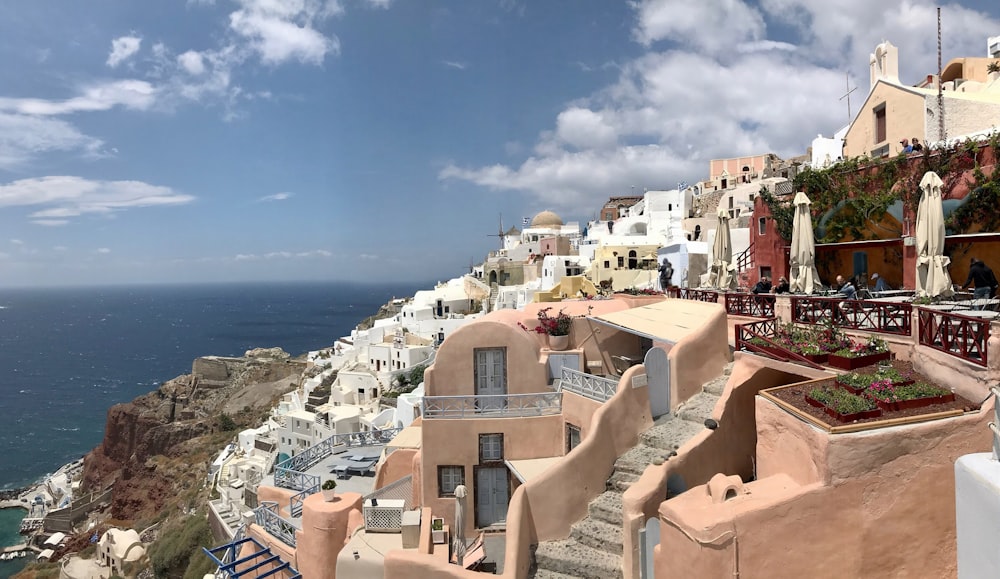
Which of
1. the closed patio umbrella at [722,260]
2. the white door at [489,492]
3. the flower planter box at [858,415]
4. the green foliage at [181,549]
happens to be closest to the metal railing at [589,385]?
the white door at [489,492]

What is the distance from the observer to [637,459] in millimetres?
11383

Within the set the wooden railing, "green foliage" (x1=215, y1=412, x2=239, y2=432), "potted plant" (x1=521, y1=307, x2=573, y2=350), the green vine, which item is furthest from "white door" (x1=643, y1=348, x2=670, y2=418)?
"green foliage" (x1=215, y1=412, x2=239, y2=432)

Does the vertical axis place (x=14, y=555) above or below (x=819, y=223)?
below

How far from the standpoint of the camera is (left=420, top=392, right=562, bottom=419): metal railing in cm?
1416

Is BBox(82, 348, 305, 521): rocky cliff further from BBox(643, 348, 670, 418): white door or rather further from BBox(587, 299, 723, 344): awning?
BBox(643, 348, 670, 418): white door

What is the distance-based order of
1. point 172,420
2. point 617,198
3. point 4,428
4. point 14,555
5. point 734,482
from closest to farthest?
point 734,482, point 14,555, point 172,420, point 4,428, point 617,198

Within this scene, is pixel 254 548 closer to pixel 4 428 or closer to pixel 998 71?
pixel 998 71

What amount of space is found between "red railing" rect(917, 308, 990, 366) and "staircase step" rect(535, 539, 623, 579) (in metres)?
6.58

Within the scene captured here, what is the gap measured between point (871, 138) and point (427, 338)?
43.1 meters

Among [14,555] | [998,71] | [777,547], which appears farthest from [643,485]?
[14,555]

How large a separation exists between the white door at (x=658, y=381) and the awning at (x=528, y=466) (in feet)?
8.62

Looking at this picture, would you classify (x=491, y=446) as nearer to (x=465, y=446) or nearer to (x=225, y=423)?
(x=465, y=446)

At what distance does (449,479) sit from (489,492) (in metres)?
1.10

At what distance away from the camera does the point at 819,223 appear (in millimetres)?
19609
